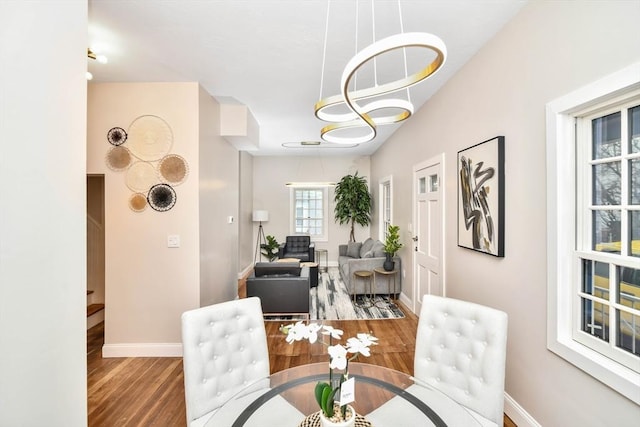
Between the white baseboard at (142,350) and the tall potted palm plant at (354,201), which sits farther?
the tall potted palm plant at (354,201)

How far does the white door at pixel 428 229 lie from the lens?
10.3 ft

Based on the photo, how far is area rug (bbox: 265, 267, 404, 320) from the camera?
12.8ft

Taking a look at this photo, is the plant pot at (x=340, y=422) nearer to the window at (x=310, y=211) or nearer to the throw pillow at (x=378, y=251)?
the throw pillow at (x=378, y=251)

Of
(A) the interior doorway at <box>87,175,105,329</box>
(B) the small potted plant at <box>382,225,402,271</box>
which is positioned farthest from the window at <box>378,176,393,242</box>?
(A) the interior doorway at <box>87,175,105,329</box>

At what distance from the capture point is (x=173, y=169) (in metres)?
2.91

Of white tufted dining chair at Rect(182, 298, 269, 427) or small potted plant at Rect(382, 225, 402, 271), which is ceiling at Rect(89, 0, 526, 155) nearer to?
white tufted dining chair at Rect(182, 298, 269, 427)

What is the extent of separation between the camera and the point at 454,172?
9.26 feet

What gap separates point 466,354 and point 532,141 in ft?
4.49

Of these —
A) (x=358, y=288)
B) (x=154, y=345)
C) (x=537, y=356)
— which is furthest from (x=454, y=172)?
(x=154, y=345)

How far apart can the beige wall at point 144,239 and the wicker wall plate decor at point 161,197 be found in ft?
0.18

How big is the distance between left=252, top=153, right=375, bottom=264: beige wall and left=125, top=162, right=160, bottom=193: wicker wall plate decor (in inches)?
172

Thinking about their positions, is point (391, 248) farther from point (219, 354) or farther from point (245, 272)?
point (245, 272)

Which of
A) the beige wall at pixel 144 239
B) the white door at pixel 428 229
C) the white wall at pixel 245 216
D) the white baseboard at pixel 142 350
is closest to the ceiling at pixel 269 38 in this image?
the beige wall at pixel 144 239

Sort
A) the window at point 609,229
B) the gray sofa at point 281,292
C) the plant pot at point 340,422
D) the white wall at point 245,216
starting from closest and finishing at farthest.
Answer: the plant pot at point 340,422, the window at point 609,229, the gray sofa at point 281,292, the white wall at point 245,216
